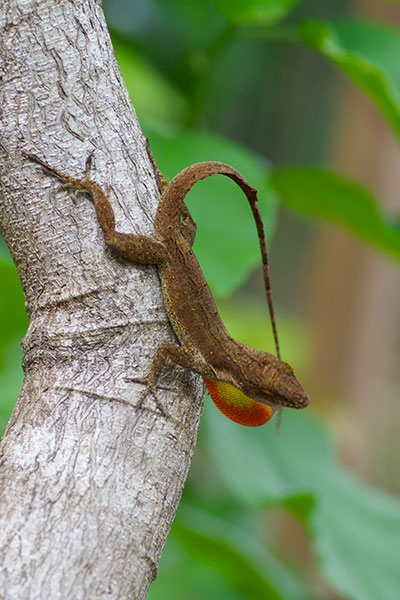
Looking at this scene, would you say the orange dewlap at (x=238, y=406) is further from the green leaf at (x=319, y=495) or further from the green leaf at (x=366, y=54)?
the green leaf at (x=366, y=54)

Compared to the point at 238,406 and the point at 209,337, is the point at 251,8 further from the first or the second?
the point at 238,406

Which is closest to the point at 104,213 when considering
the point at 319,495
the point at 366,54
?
the point at 366,54

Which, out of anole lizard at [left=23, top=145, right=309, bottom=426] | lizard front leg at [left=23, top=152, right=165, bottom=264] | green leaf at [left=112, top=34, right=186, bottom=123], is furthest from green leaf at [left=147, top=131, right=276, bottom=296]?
lizard front leg at [left=23, top=152, right=165, bottom=264]

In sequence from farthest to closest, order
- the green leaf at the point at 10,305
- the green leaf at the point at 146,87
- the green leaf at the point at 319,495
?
the green leaf at the point at 146,87 → the green leaf at the point at 319,495 → the green leaf at the point at 10,305

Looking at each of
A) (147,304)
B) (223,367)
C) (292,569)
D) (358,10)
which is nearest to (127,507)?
(147,304)

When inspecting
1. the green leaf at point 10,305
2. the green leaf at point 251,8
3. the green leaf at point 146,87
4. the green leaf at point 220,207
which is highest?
the green leaf at point 146,87

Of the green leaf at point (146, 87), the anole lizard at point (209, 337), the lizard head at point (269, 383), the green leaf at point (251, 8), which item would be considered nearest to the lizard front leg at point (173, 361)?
the anole lizard at point (209, 337)

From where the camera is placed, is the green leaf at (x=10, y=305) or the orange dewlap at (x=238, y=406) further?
the green leaf at (x=10, y=305)
